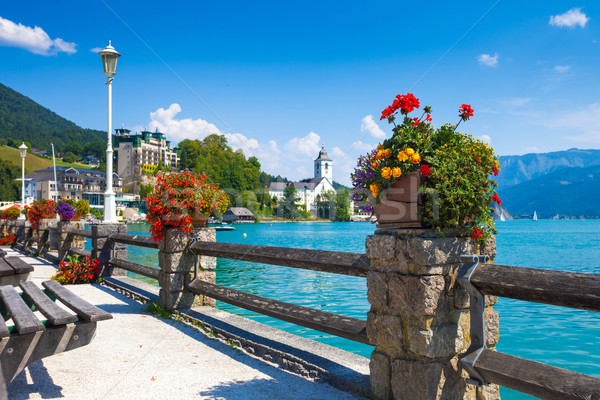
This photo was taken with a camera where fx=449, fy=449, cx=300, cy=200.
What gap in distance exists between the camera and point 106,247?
33.9 ft

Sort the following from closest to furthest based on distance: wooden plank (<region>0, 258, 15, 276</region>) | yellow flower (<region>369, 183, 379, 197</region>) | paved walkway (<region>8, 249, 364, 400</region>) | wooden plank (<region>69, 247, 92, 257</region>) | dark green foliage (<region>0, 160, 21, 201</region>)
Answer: yellow flower (<region>369, 183, 379, 197</region>) → paved walkway (<region>8, 249, 364, 400</region>) → wooden plank (<region>0, 258, 15, 276</region>) → wooden plank (<region>69, 247, 92, 257</region>) → dark green foliage (<region>0, 160, 21, 201</region>)

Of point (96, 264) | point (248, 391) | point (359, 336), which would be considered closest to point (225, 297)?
point (248, 391)

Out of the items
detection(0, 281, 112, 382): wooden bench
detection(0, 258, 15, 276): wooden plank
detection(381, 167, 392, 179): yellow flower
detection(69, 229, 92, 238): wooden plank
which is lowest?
detection(0, 281, 112, 382): wooden bench

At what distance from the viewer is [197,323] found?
618cm

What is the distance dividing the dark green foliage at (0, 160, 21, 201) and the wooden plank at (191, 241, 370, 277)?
13621 centimetres

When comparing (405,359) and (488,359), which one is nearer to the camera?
(488,359)

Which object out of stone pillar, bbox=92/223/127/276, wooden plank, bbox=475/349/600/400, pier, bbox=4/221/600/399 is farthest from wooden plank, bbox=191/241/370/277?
stone pillar, bbox=92/223/127/276

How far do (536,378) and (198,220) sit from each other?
516 cm

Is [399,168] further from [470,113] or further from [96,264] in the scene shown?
[96,264]

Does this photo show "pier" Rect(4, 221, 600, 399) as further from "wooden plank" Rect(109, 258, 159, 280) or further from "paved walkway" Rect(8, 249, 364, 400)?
"wooden plank" Rect(109, 258, 159, 280)

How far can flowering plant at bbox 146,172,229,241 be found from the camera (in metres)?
6.62

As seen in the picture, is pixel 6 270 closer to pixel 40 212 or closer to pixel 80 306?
pixel 80 306

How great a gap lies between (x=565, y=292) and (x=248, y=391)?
262 centimetres

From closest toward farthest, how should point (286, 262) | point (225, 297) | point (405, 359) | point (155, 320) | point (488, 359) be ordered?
point (488, 359) < point (405, 359) < point (286, 262) < point (225, 297) < point (155, 320)
